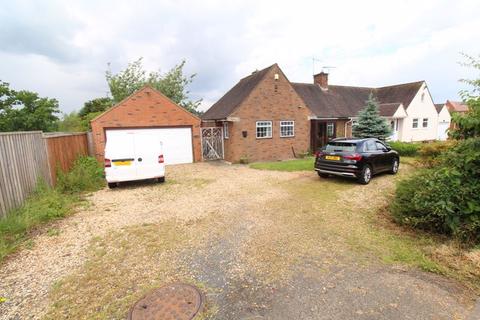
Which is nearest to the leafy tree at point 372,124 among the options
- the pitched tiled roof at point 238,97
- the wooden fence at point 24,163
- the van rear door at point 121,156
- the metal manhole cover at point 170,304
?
the pitched tiled roof at point 238,97

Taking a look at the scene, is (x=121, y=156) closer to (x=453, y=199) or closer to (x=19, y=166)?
(x=19, y=166)

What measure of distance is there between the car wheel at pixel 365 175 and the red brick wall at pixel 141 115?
10228 mm

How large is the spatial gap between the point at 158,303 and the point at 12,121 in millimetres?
29577

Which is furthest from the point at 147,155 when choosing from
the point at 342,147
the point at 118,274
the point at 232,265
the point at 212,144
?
the point at 212,144

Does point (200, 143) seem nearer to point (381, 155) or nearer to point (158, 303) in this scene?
point (381, 155)

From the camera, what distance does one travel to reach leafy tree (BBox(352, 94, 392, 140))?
17.0 metres

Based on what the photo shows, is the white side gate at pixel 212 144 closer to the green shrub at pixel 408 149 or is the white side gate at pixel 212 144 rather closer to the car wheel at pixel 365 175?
the car wheel at pixel 365 175

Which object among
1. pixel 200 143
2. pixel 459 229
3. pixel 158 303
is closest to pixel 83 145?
pixel 200 143

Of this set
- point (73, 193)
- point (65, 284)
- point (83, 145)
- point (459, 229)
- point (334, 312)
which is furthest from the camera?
point (83, 145)

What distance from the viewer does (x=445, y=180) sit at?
177 inches

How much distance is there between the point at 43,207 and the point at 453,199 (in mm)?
8776

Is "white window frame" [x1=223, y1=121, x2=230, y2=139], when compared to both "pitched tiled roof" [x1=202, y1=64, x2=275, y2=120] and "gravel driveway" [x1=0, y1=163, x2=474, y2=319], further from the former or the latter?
"gravel driveway" [x1=0, y1=163, x2=474, y2=319]

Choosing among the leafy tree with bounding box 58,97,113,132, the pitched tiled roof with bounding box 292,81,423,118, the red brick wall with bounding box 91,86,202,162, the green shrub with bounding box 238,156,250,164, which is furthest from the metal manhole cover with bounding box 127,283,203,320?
the leafy tree with bounding box 58,97,113,132

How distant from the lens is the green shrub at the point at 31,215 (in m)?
4.81
